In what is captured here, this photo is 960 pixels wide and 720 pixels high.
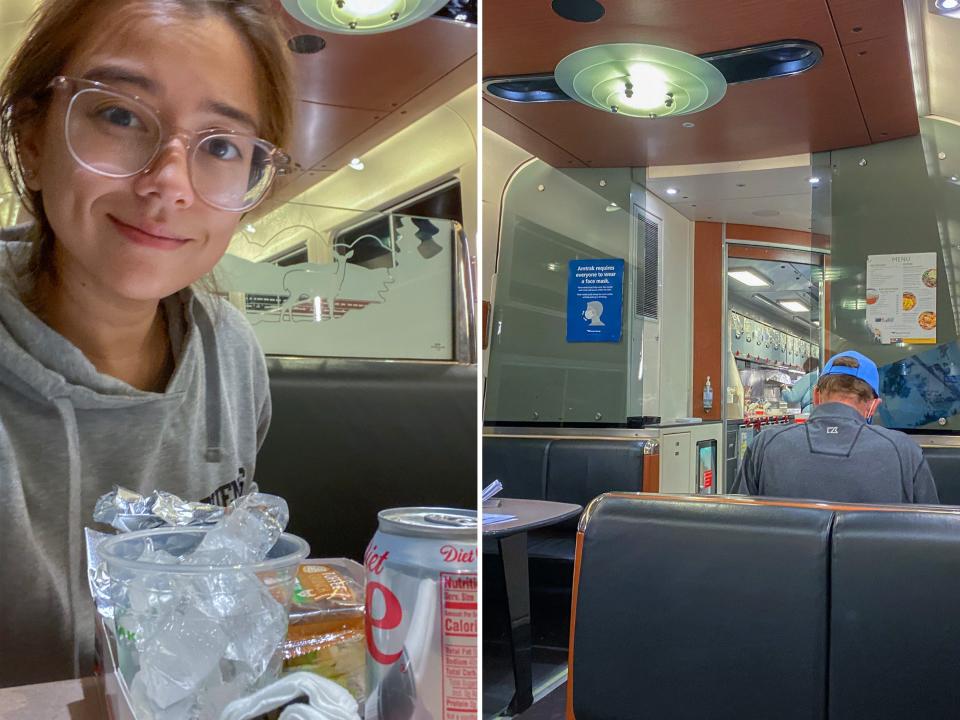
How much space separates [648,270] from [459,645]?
448 centimetres

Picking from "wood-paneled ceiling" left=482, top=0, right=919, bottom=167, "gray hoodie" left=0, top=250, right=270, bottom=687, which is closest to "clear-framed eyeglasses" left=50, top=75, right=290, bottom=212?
"gray hoodie" left=0, top=250, right=270, bottom=687

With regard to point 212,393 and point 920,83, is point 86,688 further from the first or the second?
point 920,83

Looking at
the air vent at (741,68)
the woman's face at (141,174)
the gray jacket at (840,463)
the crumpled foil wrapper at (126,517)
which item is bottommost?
the gray jacket at (840,463)

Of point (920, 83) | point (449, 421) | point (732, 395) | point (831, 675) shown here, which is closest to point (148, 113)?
point (449, 421)

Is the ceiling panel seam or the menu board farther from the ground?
the ceiling panel seam

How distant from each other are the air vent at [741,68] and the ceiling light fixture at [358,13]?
9.71 ft

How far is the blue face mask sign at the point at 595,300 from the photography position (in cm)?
465

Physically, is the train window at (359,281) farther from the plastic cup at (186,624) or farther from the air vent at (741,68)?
the air vent at (741,68)

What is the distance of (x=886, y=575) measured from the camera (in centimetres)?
145

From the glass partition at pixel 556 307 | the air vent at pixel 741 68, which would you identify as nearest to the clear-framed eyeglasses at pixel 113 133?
the air vent at pixel 741 68

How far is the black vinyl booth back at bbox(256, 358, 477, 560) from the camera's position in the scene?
2.29 ft

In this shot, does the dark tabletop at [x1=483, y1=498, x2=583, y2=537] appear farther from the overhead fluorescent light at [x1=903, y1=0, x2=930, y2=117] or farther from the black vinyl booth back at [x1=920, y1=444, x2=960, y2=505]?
the overhead fluorescent light at [x1=903, y1=0, x2=930, y2=117]

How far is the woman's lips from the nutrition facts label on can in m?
0.33

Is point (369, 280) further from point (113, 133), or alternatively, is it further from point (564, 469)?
point (564, 469)
